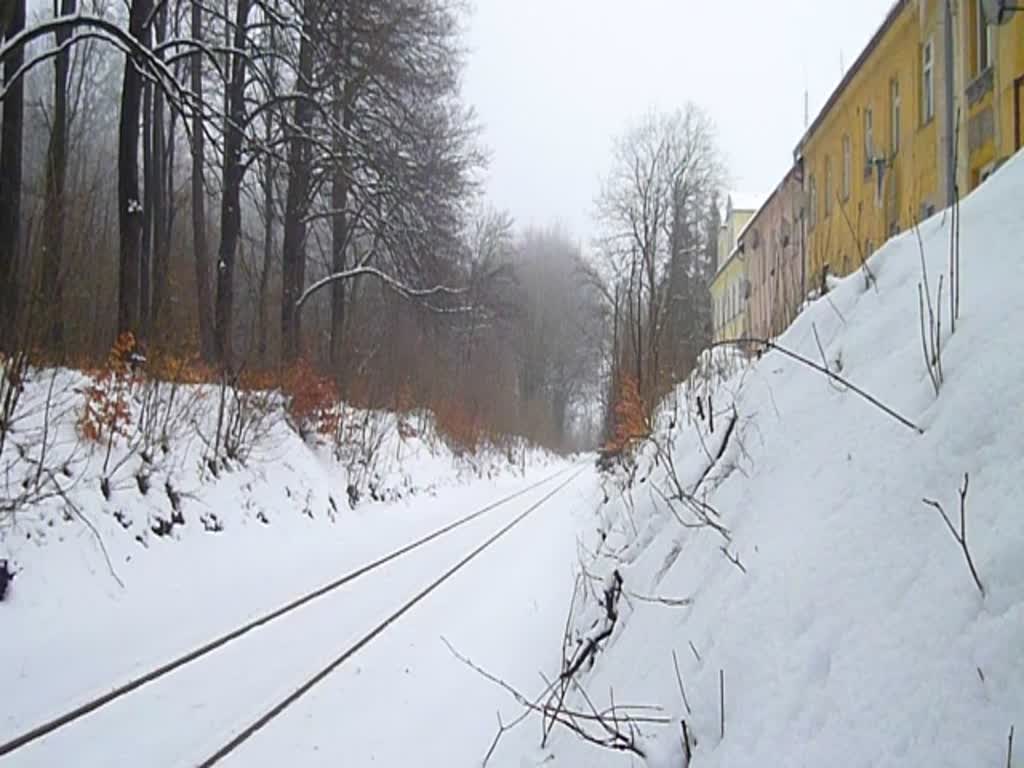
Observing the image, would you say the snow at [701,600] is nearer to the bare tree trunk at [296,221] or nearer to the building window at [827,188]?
the bare tree trunk at [296,221]

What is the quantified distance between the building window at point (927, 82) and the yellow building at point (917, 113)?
21 millimetres

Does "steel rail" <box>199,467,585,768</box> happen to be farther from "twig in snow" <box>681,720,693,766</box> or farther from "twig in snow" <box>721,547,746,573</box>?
"twig in snow" <box>721,547,746,573</box>

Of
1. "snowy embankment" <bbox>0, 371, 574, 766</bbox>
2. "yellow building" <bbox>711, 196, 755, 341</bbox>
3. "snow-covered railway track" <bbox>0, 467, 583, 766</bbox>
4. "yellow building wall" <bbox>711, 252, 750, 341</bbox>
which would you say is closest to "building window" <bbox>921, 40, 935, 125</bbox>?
"snowy embankment" <bbox>0, 371, 574, 766</bbox>

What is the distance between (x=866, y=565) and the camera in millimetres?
2137

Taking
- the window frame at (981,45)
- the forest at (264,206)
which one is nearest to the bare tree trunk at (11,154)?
the forest at (264,206)

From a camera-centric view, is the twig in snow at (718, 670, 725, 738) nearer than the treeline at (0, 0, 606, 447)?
Yes

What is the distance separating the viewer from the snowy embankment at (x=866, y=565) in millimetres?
1678

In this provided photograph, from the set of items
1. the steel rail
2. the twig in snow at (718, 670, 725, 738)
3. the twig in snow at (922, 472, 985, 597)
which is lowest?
Result: the steel rail

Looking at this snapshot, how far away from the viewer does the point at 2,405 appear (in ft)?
26.2

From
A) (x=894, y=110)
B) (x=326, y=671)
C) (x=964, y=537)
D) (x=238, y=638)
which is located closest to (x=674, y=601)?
(x=964, y=537)

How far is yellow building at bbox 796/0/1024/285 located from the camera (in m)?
11.4

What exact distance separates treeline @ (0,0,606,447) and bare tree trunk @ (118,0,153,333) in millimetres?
41

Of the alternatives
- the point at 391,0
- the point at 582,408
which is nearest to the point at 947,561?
the point at 391,0

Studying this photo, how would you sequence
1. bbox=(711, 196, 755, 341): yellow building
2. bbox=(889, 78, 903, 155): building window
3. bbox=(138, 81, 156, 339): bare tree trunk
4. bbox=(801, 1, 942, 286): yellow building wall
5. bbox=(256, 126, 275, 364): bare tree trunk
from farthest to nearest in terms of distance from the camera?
bbox=(711, 196, 755, 341): yellow building
bbox=(138, 81, 156, 339): bare tree trunk
bbox=(889, 78, 903, 155): building window
bbox=(256, 126, 275, 364): bare tree trunk
bbox=(801, 1, 942, 286): yellow building wall
